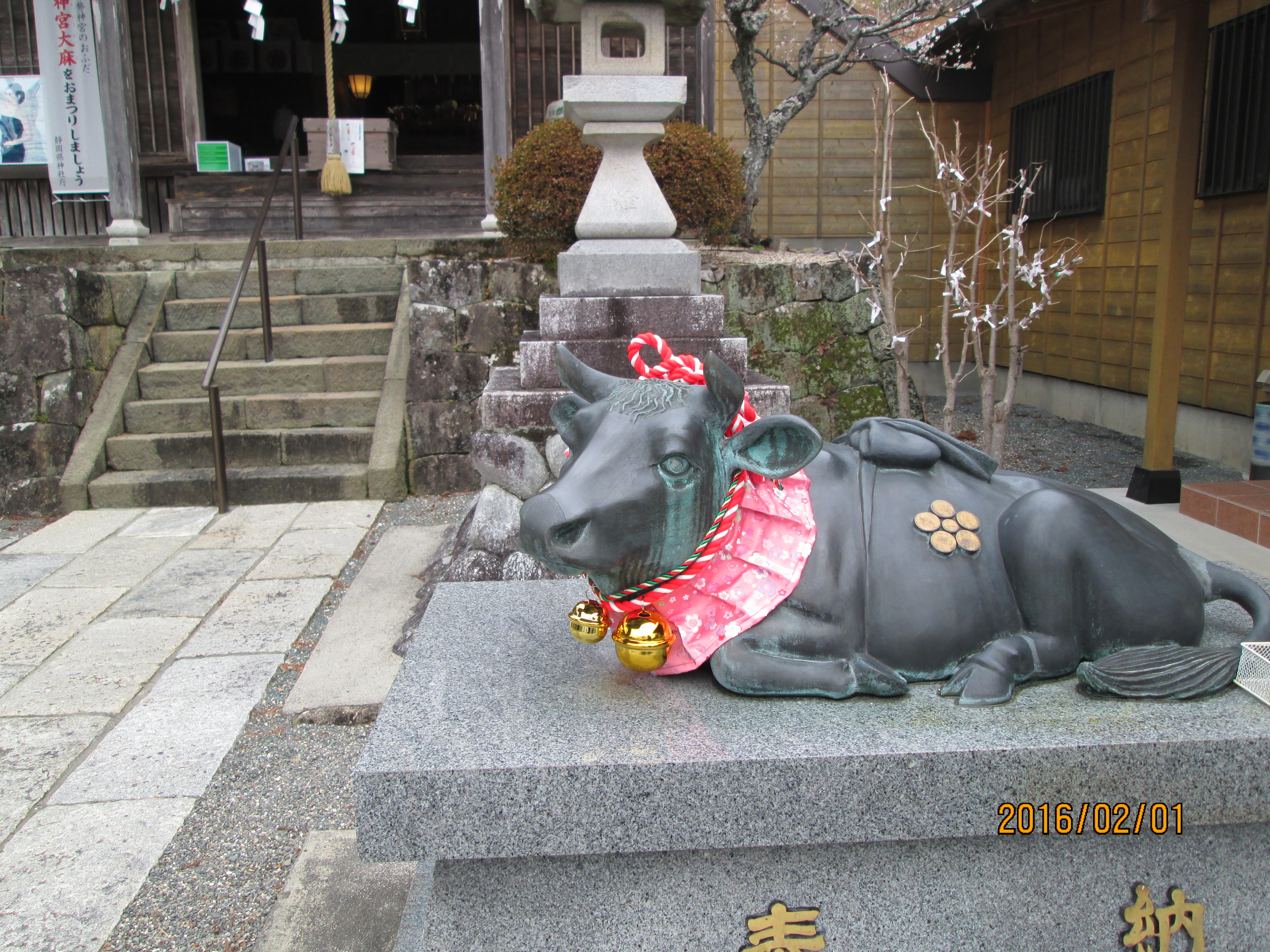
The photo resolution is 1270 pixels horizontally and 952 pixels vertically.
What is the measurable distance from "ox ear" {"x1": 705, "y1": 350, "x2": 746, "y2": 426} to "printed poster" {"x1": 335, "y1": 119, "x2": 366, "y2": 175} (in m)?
8.72

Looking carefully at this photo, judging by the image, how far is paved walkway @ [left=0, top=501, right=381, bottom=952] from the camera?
237 centimetres

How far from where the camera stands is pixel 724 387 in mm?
1456

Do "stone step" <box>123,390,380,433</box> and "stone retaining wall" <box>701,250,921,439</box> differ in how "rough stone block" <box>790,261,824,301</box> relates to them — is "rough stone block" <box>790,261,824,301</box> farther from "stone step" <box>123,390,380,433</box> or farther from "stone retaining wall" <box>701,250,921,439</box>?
"stone step" <box>123,390,380,433</box>

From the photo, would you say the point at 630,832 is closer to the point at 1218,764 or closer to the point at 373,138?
the point at 1218,764

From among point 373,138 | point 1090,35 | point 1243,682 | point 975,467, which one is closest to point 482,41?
point 373,138

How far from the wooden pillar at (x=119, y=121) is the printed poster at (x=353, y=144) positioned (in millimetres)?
1897

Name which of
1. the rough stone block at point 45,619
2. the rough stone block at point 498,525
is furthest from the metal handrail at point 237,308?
the rough stone block at point 498,525

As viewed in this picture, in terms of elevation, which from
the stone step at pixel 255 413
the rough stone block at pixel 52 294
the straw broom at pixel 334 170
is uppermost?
the straw broom at pixel 334 170

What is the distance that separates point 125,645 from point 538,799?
3177 millimetres

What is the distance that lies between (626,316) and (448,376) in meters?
2.12

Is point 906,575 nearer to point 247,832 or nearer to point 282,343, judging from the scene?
point 247,832

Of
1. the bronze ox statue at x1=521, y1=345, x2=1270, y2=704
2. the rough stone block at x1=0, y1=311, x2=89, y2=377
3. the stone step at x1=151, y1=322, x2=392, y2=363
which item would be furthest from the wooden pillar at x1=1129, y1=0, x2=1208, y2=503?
the rough stone block at x1=0, y1=311, x2=89, y2=377

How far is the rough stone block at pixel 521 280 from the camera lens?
580 cm

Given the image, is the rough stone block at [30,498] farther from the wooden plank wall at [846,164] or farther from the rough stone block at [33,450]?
the wooden plank wall at [846,164]
